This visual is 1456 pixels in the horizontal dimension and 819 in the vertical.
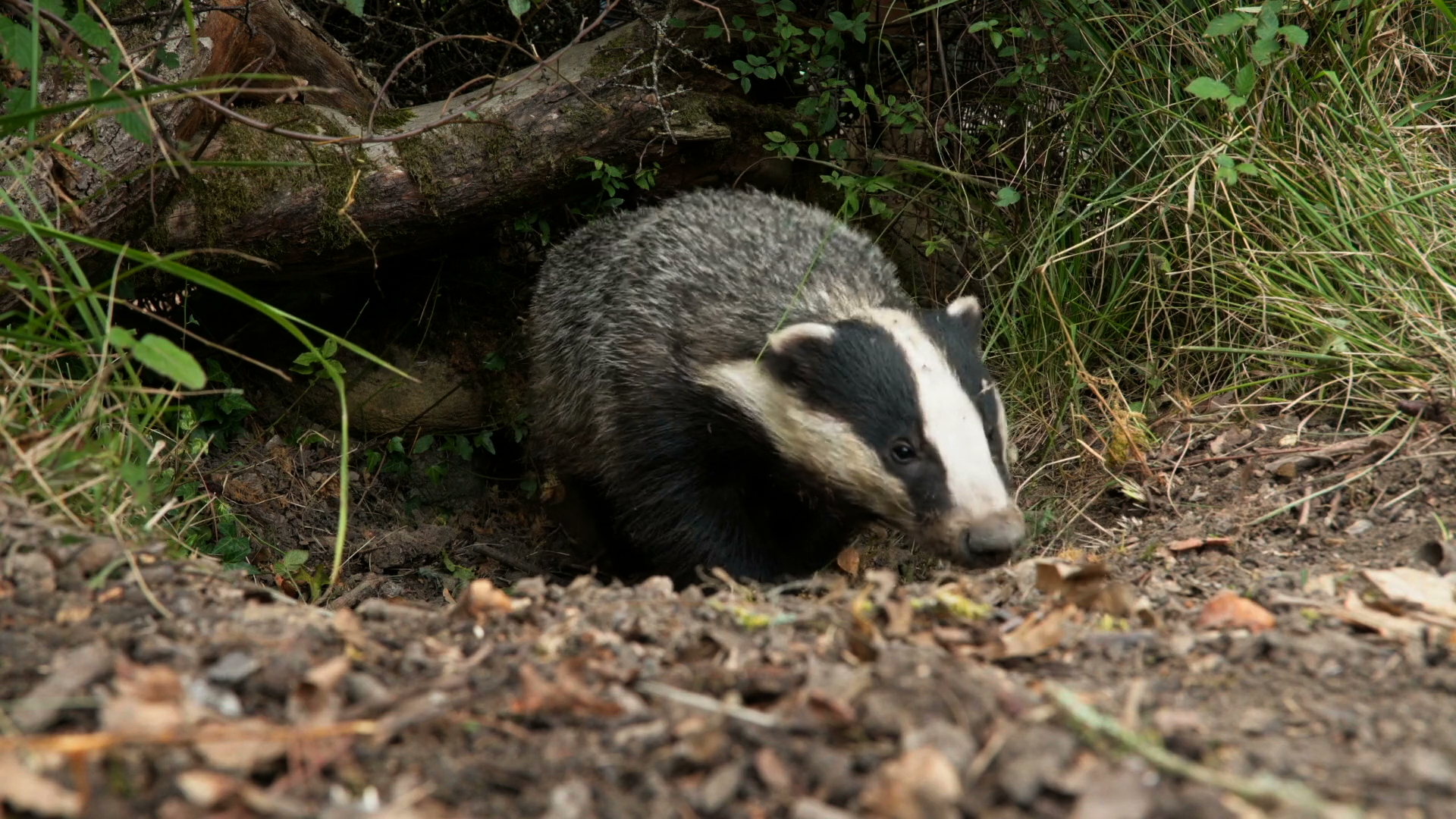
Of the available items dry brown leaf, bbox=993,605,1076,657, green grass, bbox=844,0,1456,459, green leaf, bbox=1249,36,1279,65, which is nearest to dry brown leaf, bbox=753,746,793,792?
dry brown leaf, bbox=993,605,1076,657

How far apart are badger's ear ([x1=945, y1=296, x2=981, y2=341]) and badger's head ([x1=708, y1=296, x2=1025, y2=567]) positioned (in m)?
0.04

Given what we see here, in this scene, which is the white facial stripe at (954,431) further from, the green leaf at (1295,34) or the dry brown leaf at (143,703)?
the dry brown leaf at (143,703)

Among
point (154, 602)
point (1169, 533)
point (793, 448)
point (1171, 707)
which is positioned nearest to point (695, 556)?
point (793, 448)

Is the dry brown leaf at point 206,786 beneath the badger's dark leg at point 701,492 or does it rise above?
above

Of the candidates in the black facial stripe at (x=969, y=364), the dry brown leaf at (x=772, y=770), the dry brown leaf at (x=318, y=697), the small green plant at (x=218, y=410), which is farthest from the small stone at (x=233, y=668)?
the small green plant at (x=218, y=410)

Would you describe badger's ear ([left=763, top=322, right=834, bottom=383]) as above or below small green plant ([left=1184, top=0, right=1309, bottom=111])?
below

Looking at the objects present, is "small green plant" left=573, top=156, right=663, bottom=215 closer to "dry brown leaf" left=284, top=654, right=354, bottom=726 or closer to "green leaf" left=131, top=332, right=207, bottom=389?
"green leaf" left=131, top=332, right=207, bottom=389

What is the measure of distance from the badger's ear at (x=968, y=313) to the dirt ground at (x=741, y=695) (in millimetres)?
1266

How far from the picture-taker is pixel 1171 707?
93.0 inches

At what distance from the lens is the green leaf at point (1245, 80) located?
181 inches

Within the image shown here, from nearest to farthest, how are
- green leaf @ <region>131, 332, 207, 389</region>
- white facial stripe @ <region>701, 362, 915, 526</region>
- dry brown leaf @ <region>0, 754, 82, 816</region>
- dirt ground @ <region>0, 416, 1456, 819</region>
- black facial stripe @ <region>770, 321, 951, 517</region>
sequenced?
dry brown leaf @ <region>0, 754, 82, 816</region>, dirt ground @ <region>0, 416, 1456, 819</region>, green leaf @ <region>131, 332, 207, 389</region>, black facial stripe @ <region>770, 321, 951, 517</region>, white facial stripe @ <region>701, 362, 915, 526</region>

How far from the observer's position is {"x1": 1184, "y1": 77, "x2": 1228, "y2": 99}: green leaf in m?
4.43

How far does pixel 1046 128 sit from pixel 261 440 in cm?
427

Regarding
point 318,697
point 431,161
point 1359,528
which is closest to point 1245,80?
point 1359,528
